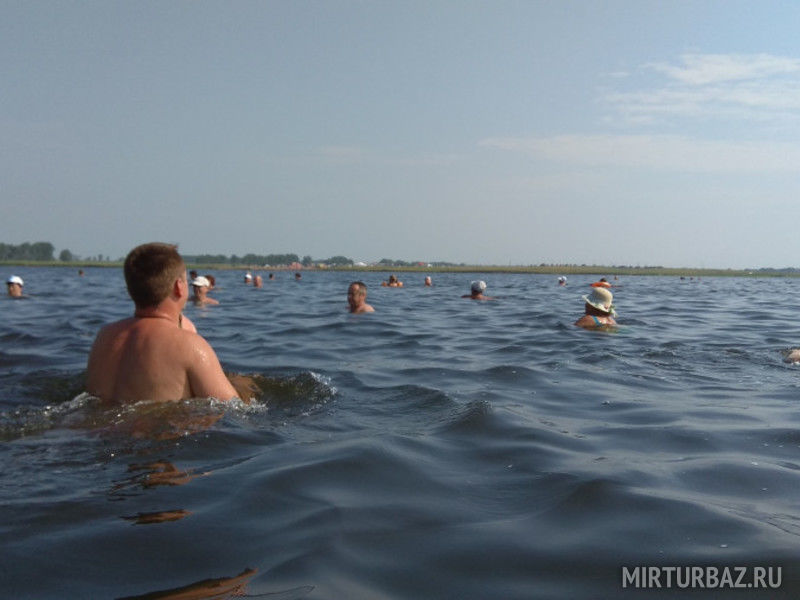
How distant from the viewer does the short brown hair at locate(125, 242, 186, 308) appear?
17.6 ft

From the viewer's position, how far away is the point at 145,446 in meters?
4.83

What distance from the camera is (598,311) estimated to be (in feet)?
45.1

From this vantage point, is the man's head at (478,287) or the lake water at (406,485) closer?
the lake water at (406,485)

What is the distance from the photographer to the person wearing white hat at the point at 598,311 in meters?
13.5

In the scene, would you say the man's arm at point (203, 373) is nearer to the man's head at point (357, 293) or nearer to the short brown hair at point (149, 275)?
the short brown hair at point (149, 275)

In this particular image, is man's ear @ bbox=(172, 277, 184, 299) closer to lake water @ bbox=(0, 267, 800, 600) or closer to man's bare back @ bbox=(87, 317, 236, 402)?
man's bare back @ bbox=(87, 317, 236, 402)

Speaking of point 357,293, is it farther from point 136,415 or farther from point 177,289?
point 136,415

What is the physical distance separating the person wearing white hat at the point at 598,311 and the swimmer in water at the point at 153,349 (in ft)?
31.3

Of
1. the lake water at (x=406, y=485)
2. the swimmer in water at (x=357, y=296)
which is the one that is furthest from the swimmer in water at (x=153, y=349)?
the swimmer in water at (x=357, y=296)

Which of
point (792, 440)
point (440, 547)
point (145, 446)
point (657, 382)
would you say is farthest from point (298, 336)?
point (440, 547)

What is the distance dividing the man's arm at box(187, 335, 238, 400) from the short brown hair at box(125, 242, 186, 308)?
48cm

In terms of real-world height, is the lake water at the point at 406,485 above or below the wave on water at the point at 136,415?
below

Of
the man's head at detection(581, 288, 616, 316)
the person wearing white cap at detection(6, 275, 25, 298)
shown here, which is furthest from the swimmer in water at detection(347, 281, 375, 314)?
the person wearing white cap at detection(6, 275, 25, 298)

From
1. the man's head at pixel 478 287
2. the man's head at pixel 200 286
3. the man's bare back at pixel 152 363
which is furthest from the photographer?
the man's head at pixel 478 287
